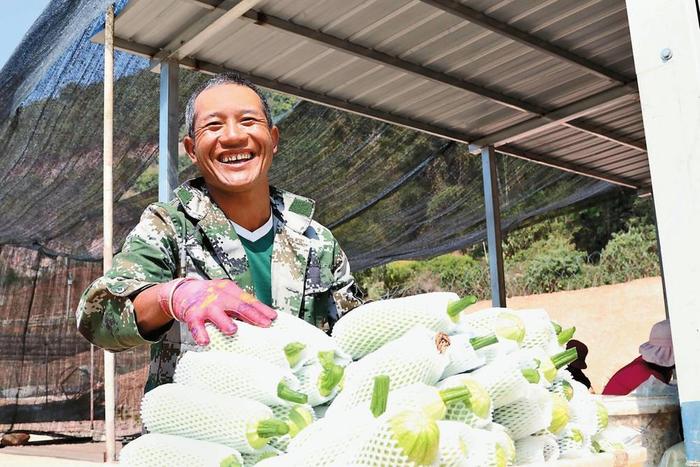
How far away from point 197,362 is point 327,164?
5.62 meters

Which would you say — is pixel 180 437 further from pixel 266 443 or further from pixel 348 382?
pixel 348 382

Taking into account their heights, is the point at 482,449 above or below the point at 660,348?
below

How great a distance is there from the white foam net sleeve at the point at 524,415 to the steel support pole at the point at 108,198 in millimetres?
2830

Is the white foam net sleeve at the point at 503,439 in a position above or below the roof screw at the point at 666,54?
below

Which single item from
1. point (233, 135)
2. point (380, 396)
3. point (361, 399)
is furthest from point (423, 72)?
point (380, 396)

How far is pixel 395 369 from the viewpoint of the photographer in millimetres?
1045

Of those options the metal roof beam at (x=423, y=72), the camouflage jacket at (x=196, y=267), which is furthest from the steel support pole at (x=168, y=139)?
the camouflage jacket at (x=196, y=267)

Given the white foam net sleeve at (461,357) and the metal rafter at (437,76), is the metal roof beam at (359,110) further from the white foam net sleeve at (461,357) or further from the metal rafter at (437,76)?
the white foam net sleeve at (461,357)

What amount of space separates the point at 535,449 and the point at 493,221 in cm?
558

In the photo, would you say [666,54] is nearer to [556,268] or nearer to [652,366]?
[652,366]

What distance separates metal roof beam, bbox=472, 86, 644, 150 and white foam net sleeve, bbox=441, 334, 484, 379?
5089 mm

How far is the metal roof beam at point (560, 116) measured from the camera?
5.67 metres

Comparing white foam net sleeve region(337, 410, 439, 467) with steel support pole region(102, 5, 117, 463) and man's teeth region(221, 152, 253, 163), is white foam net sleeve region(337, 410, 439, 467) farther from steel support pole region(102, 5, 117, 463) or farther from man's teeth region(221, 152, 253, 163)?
steel support pole region(102, 5, 117, 463)

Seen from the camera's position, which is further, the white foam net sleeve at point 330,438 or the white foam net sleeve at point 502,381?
the white foam net sleeve at point 502,381
